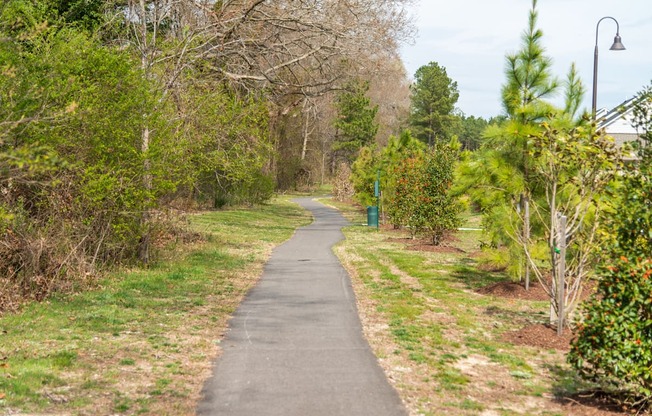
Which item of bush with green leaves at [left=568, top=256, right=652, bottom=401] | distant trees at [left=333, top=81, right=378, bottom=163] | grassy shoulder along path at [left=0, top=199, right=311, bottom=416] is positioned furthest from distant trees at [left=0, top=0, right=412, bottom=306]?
distant trees at [left=333, top=81, right=378, bottom=163]

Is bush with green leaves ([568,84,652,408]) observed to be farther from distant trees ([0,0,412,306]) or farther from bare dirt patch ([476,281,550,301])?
bare dirt patch ([476,281,550,301])

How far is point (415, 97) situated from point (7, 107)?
86.1 m

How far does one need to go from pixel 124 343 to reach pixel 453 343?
4.56 meters

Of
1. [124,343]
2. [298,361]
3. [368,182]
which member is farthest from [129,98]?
[368,182]

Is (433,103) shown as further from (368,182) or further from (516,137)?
(516,137)

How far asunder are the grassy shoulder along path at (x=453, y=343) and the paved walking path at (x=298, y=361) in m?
0.35

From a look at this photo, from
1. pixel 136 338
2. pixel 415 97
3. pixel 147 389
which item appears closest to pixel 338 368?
pixel 147 389

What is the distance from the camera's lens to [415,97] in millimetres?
92750

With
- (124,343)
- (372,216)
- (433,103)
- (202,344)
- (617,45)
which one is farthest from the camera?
(433,103)

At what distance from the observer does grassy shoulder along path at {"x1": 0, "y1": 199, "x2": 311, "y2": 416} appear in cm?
686

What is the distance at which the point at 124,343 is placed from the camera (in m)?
9.23

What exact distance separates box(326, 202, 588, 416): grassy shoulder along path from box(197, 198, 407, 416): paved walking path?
0.35 m

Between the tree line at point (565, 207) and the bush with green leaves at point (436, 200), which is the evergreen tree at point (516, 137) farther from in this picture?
the bush with green leaves at point (436, 200)

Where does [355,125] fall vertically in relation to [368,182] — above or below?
above
